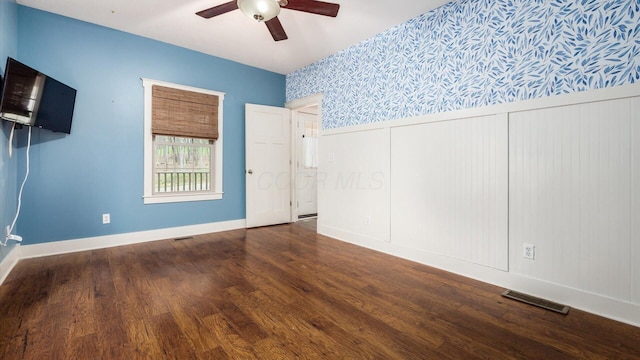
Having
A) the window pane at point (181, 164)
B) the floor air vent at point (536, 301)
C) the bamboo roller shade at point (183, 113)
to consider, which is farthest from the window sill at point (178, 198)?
the floor air vent at point (536, 301)

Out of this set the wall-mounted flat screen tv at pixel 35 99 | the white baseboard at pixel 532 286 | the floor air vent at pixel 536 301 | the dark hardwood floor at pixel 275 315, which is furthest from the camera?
the wall-mounted flat screen tv at pixel 35 99

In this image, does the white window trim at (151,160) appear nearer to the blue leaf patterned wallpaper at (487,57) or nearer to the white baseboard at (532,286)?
the blue leaf patterned wallpaper at (487,57)

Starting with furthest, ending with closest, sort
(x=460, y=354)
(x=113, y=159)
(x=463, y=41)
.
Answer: (x=113, y=159), (x=463, y=41), (x=460, y=354)

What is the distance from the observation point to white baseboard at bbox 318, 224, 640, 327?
1.87m

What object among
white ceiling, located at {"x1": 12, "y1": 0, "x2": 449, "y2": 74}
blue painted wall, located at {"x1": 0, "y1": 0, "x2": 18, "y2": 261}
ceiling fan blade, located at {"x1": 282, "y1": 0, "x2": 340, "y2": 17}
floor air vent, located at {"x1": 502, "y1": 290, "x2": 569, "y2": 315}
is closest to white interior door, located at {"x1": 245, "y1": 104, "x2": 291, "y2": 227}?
white ceiling, located at {"x1": 12, "y1": 0, "x2": 449, "y2": 74}

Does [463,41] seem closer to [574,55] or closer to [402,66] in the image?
[402,66]

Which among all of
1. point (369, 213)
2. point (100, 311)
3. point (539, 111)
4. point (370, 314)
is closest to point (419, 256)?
point (369, 213)

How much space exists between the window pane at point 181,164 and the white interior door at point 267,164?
651 mm

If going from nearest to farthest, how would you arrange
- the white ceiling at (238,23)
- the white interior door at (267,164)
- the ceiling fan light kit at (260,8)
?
the ceiling fan light kit at (260,8) < the white ceiling at (238,23) < the white interior door at (267,164)

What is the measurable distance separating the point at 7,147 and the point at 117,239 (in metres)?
1.47

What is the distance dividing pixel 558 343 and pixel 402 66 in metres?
2.80

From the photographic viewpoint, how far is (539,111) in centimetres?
220

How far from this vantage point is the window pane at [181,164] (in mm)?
4043

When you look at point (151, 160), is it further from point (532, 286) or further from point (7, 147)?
point (532, 286)
